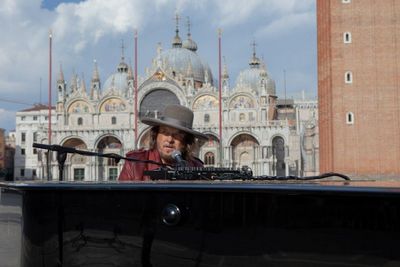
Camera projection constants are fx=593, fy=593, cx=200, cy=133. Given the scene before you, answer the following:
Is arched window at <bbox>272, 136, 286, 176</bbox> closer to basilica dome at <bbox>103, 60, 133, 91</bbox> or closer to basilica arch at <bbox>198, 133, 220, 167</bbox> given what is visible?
basilica arch at <bbox>198, 133, 220, 167</bbox>

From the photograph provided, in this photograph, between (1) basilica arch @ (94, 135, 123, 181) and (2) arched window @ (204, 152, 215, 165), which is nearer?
(2) arched window @ (204, 152, 215, 165)

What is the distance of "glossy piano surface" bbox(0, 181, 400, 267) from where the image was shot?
1.33 meters

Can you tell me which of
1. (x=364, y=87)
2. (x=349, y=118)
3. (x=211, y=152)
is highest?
(x=364, y=87)

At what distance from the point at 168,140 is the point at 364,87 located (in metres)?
23.6

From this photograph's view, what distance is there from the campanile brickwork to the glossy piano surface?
969 inches

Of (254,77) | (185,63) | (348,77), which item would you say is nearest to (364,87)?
(348,77)

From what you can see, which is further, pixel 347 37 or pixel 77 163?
pixel 77 163

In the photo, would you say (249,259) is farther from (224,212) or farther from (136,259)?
(136,259)

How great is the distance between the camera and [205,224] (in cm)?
156

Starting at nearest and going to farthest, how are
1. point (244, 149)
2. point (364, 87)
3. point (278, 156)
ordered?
point (364, 87), point (244, 149), point (278, 156)

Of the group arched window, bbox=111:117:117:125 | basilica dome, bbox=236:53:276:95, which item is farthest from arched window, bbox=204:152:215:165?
basilica dome, bbox=236:53:276:95

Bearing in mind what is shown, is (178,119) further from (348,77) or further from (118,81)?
(118,81)

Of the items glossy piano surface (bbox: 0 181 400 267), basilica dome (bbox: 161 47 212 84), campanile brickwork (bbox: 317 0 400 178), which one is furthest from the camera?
basilica dome (bbox: 161 47 212 84)

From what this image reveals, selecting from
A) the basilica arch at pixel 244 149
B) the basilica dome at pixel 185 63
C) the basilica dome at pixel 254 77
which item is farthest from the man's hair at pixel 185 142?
the basilica dome at pixel 254 77
